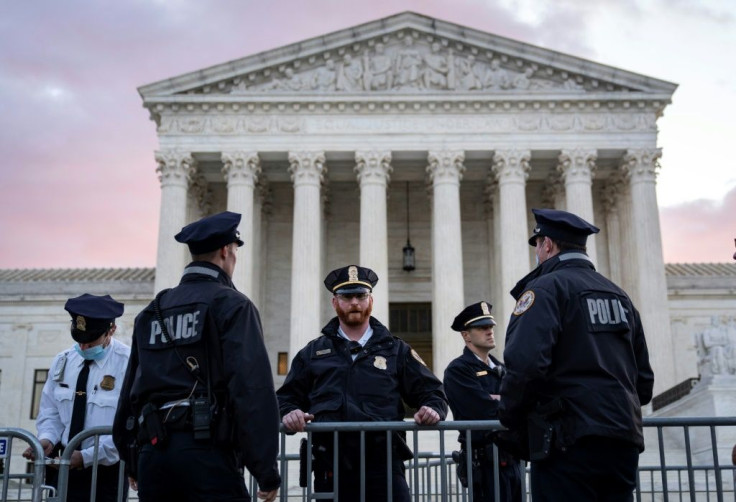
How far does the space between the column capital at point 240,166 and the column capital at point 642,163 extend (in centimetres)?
1509

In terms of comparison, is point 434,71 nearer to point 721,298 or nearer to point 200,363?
point 721,298

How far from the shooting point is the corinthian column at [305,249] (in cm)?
3131

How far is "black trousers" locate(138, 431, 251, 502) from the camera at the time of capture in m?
5.05

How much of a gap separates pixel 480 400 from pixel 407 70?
2725cm

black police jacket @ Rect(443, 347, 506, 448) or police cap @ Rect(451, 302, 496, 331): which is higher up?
police cap @ Rect(451, 302, 496, 331)

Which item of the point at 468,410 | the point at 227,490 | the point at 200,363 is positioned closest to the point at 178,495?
the point at 227,490

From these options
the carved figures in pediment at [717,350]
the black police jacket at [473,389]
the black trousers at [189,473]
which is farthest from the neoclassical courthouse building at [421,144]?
the black trousers at [189,473]

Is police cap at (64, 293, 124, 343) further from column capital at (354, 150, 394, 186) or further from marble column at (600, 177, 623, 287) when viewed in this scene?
marble column at (600, 177, 623, 287)

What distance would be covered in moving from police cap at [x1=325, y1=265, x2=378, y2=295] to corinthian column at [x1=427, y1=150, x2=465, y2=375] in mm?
23071

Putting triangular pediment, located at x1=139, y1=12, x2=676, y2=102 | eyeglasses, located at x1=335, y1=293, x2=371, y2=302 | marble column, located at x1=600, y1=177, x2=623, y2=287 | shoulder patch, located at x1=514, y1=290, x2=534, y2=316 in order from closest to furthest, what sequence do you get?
shoulder patch, located at x1=514, y1=290, x2=534, y2=316, eyeglasses, located at x1=335, y1=293, x2=371, y2=302, triangular pediment, located at x1=139, y1=12, x2=676, y2=102, marble column, located at x1=600, y1=177, x2=623, y2=287

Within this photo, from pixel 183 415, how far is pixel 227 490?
1.78 ft

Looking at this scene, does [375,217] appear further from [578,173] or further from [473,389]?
[473,389]

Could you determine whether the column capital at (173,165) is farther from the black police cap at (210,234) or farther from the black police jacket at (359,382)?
the black police cap at (210,234)

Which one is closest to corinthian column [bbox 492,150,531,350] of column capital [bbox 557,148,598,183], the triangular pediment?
column capital [bbox 557,148,598,183]
